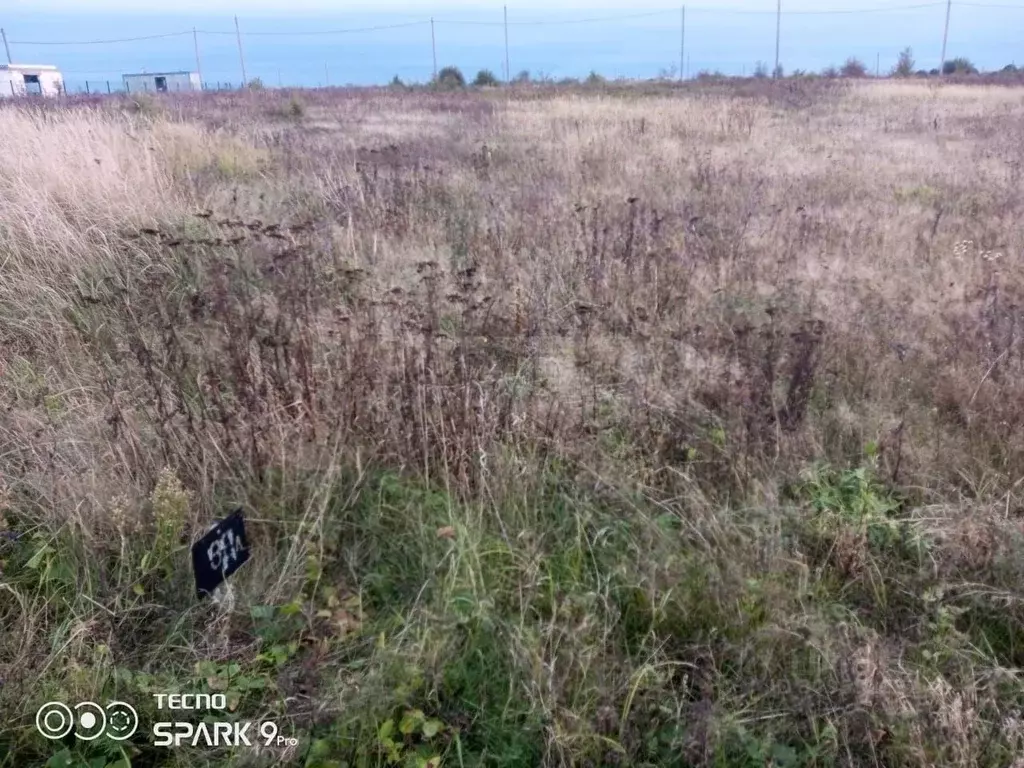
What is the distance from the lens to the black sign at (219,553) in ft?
6.15

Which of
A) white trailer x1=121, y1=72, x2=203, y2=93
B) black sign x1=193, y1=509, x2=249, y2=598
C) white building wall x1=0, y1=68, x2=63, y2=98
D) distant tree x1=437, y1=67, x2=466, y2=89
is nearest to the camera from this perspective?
black sign x1=193, y1=509, x2=249, y2=598

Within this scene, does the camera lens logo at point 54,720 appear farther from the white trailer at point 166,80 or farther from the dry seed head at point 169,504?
Answer: the white trailer at point 166,80

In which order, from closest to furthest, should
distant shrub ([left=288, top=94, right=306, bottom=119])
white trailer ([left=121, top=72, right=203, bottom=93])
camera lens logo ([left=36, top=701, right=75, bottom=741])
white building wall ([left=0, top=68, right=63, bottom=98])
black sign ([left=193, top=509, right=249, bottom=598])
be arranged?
1. camera lens logo ([left=36, top=701, right=75, bottom=741])
2. black sign ([left=193, top=509, right=249, bottom=598])
3. distant shrub ([left=288, top=94, right=306, bottom=119])
4. white building wall ([left=0, top=68, right=63, bottom=98])
5. white trailer ([left=121, top=72, right=203, bottom=93])

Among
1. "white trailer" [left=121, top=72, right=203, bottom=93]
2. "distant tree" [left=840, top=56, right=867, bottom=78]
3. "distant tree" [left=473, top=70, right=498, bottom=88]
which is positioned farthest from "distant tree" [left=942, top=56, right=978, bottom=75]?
"white trailer" [left=121, top=72, right=203, bottom=93]

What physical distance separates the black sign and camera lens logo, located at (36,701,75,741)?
0.39 m

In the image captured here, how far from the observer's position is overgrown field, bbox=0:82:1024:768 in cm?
177

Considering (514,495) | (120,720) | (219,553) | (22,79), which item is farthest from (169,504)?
(22,79)

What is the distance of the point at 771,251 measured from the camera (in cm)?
495

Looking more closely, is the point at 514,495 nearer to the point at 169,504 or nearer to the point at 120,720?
the point at 169,504

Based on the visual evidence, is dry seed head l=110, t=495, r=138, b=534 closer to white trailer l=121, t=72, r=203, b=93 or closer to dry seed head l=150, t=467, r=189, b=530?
dry seed head l=150, t=467, r=189, b=530

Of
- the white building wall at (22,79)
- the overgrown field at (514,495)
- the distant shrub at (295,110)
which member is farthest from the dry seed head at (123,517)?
the white building wall at (22,79)

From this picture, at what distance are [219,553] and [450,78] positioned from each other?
99.3 ft

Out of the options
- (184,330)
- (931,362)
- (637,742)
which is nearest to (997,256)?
(931,362)

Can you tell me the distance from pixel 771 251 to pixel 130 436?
4.11 meters
